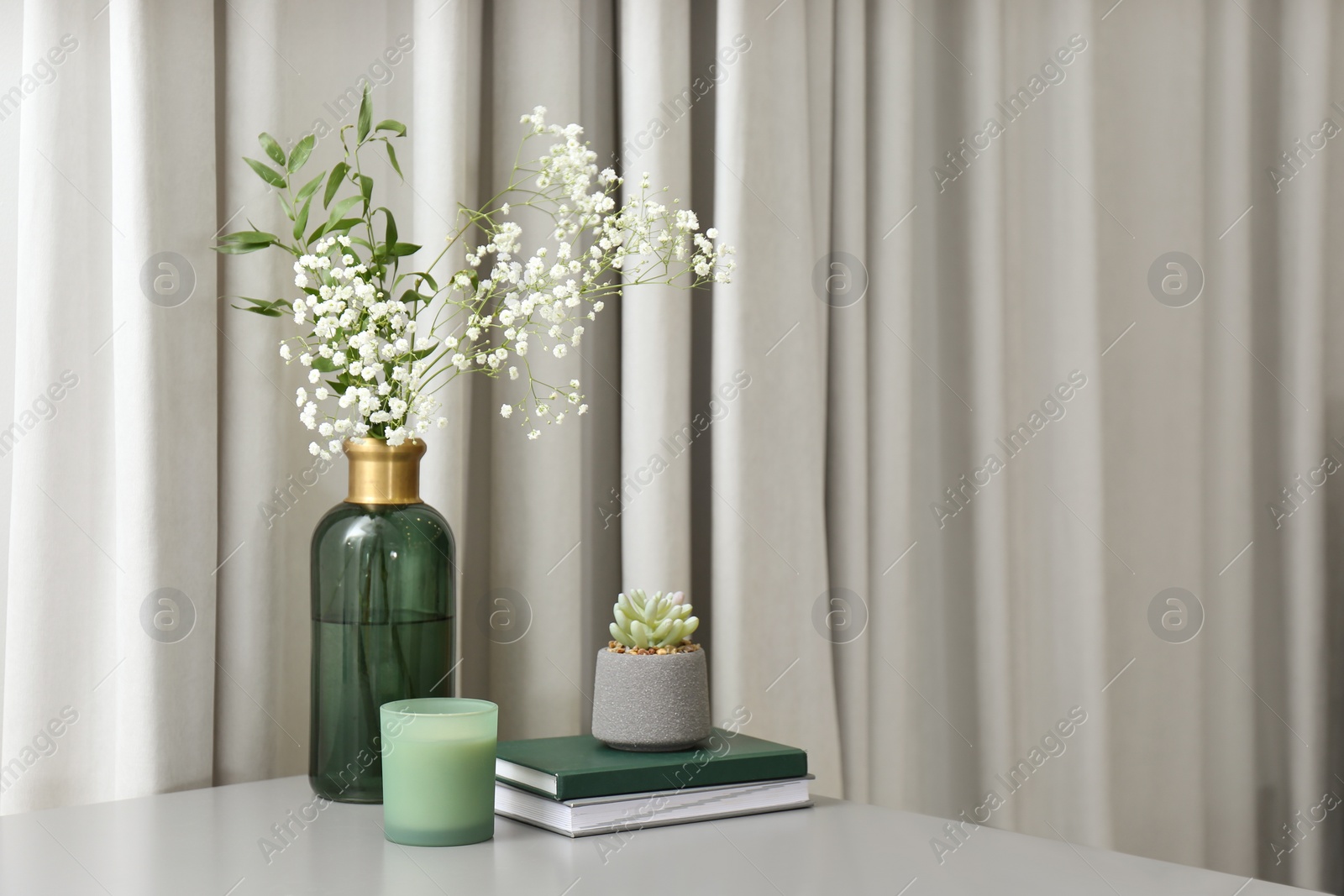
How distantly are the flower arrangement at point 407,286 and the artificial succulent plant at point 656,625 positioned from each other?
191 millimetres

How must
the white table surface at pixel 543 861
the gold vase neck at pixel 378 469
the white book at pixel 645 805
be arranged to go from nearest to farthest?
1. the white table surface at pixel 543 861
2. the white book at pixel 645 805
3. the gold vase neck at pixel 378 469

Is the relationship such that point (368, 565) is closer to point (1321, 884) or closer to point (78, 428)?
point (78, 428)

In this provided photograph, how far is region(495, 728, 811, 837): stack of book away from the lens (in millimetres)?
980

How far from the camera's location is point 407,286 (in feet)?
4.19

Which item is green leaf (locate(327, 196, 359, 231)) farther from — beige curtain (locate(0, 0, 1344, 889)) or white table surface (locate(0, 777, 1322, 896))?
white table surface (locate(0, 777, 1322, 896))

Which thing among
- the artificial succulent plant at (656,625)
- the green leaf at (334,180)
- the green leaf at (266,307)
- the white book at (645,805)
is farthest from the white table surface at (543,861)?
the green leaf at (334,180)

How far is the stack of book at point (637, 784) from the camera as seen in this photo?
980 millimetres

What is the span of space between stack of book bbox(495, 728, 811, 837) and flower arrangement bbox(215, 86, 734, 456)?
299mm

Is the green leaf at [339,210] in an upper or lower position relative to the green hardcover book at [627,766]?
upper

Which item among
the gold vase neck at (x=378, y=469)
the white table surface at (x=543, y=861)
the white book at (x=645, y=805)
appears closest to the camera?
the white table surface at (x=543, y=861)

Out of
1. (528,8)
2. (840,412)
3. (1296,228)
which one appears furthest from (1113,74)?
(528,8)

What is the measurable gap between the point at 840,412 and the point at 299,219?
69 cm

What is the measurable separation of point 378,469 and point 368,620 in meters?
0.13

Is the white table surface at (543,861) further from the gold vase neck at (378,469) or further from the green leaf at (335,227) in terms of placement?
the green leaf at (335,227)
